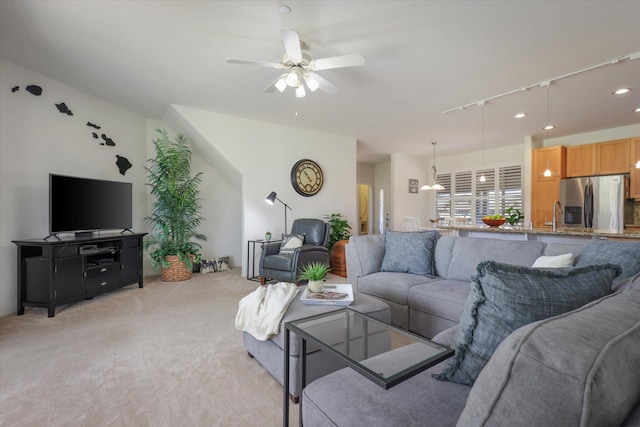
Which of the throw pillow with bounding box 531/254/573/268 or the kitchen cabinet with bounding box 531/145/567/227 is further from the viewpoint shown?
the kitchen cabinet with bounding box 531/145/567/227

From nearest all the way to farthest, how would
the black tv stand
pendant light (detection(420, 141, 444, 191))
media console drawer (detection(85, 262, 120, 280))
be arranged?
the black tv stand < media console drawer (detection(85, 262, 120, 280)) < pendant light (detection(420, 141, 444, 191))

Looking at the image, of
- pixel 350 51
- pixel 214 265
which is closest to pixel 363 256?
pixel 350 51

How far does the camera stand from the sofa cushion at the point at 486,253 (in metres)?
2.32

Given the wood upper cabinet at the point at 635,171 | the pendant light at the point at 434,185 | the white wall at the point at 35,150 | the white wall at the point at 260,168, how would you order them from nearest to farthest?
the white wall at the point at 35,150, the white wall at the point at 260,168, the wood upper cabinet at the point at 635,171, the pendant light at the point at 434,185

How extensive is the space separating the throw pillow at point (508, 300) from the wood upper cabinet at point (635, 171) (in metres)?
5.62

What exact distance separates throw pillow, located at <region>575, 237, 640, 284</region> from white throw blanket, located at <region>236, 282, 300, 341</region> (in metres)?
1.78

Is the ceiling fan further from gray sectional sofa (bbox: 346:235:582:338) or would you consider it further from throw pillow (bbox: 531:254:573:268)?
throw pillow (bbox: 531:254:573:268)

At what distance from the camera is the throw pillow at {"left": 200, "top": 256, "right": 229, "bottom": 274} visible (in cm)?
507

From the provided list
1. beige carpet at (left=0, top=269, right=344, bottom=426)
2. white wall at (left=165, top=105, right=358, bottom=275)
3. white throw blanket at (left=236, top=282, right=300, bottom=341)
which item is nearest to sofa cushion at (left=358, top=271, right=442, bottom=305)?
white throw blanket at (left=236, top=282, right=300, bottom=341)

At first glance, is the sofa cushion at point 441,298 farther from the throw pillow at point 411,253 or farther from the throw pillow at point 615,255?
the throw pillow at point 615,255

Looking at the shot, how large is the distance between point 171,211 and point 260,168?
61.5 inches

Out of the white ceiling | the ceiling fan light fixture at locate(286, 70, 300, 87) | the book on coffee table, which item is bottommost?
the book on coffee table

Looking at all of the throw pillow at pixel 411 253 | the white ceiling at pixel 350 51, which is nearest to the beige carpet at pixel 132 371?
the throw pillow at pixel 411 253

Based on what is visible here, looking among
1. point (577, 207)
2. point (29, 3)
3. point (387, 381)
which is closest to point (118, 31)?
point (29, 3)
